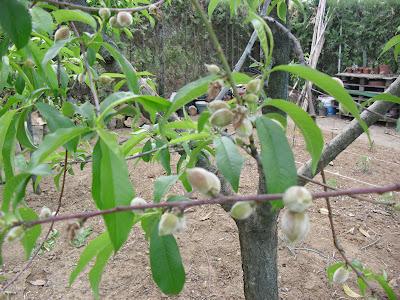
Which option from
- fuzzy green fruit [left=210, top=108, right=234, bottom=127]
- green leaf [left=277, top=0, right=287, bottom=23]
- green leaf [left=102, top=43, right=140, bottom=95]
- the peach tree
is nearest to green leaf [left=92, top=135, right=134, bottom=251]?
the peach tree

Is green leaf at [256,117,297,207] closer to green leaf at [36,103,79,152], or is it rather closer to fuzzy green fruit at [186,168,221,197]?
fuzzy green fruit at [186,168,221,197]

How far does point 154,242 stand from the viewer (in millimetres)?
548

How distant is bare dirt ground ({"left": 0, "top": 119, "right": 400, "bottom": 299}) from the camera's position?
159 centimetres

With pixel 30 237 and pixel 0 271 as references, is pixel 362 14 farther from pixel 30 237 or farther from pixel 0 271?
pixel 30 237

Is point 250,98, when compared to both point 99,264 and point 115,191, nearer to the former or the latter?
point 115,191

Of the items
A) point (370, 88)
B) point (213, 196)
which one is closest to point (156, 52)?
point (370, 88)

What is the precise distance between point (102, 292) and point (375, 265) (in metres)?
1.27

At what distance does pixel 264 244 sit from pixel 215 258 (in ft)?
2.98

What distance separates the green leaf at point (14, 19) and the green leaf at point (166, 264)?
1.11 feet

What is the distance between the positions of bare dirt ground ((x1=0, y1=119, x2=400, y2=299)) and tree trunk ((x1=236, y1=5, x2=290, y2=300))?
1.94ft

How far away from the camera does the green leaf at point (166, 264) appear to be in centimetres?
55

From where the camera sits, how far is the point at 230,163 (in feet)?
1.56

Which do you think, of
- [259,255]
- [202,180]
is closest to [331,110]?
[259,255]

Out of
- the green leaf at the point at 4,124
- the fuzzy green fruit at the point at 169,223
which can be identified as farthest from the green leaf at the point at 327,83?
the green leaf at the point at 4,124
